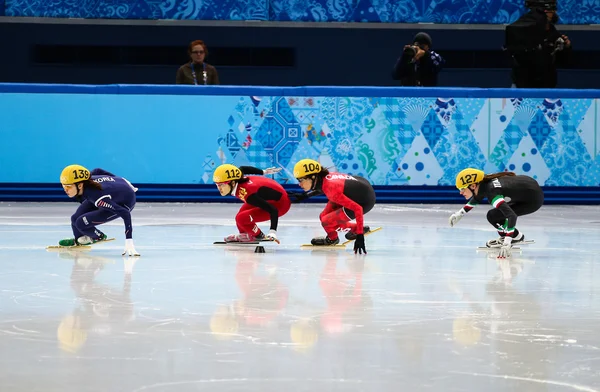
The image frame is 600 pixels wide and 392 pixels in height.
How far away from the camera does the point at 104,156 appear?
15.8 meters

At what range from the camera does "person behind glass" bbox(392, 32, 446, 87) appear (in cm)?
1595

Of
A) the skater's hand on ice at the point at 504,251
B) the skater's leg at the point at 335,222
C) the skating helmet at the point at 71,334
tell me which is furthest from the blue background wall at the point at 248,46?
the skating helmet at the point at 71,334

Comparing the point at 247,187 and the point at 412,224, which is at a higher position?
the point at 247,187

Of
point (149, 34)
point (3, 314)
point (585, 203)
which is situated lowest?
point (585, 203)

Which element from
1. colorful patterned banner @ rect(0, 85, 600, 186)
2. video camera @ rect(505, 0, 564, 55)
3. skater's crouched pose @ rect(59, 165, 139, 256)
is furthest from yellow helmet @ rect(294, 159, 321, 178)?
video camera @ rect(505, 0, 564, 55)

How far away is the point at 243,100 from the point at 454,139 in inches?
129

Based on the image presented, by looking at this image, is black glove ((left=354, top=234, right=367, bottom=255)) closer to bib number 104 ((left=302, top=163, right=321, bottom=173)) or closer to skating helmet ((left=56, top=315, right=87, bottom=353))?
bib number 104 ((left=302, top=163, right=321, bottom=173))

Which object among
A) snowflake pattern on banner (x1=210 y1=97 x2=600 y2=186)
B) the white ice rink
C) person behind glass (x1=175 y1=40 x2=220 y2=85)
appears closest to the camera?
the white ice rink

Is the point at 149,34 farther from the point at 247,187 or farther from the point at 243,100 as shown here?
the point at 247,187

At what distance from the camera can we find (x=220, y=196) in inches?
637

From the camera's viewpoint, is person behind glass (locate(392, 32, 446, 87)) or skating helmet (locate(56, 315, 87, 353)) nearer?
skating helmet (locate(56, 315, 87, 353))

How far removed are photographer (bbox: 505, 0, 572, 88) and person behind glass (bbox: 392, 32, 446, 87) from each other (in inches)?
45.8

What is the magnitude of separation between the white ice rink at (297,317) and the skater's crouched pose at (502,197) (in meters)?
0.28

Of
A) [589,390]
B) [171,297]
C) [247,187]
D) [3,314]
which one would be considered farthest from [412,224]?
[589,390]
